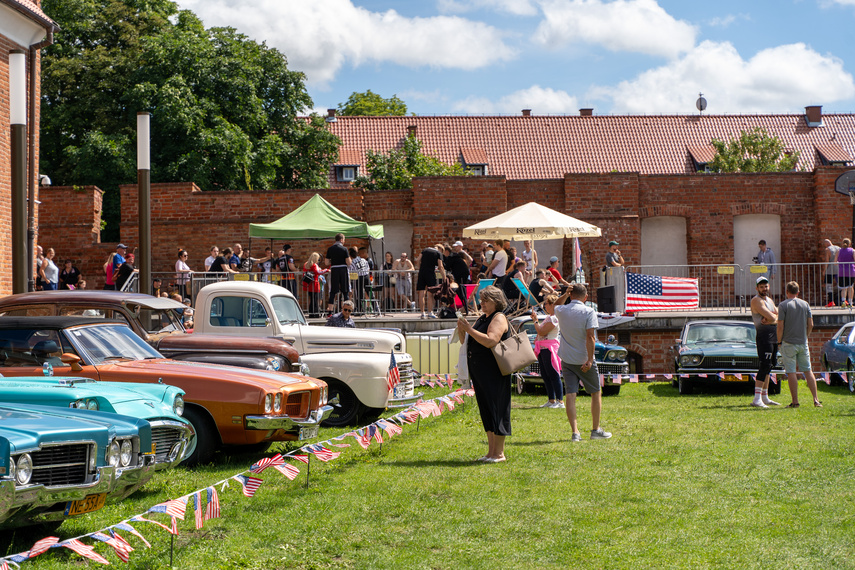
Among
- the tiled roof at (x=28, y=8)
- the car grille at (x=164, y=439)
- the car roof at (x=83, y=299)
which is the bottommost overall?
the car grille at (x=164, y=439)

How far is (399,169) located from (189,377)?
1377 inches

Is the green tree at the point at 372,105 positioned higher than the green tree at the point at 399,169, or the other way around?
the green tree at the point at 372,105

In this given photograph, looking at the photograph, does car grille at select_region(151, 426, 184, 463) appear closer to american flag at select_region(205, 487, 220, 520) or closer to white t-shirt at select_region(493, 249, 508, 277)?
american flag at select_region(205, 487, 220, 520)

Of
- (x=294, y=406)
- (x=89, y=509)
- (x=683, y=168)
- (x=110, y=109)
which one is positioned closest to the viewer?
(x=89, y=509)

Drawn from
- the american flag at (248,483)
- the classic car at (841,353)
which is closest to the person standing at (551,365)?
the classic car at (841,353)

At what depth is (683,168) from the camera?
48750 millimetres

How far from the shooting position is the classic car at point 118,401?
6730mm

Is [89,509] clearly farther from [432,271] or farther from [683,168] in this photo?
[683,168]

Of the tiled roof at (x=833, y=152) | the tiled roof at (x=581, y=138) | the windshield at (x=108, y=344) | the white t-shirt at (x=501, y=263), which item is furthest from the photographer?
the tiled roof at (x=833, y=152)

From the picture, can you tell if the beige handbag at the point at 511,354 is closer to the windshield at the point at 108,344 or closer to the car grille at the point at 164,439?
the car grille at the point at 164,439

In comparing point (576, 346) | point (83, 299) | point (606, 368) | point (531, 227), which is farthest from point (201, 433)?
point (531, 227)

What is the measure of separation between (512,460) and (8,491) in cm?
526

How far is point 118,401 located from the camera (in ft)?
23.6

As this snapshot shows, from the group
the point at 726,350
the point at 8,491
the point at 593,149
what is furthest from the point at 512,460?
the point at 593,149
